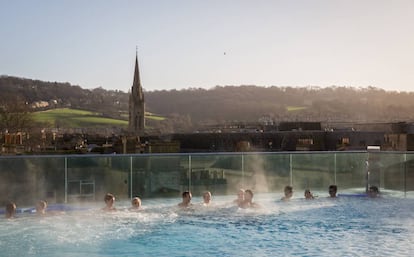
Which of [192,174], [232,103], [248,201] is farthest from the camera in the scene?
[232,103]

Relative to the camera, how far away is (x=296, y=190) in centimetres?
1207

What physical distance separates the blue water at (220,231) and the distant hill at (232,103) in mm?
54435

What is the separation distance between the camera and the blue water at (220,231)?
7.16 meters

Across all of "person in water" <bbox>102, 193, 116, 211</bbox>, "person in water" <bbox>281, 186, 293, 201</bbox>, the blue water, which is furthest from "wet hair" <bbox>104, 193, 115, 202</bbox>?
"person in water" <bbox>281, 186, 293, 201</bbox>

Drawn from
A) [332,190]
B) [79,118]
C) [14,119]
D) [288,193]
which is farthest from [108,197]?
[79,118]

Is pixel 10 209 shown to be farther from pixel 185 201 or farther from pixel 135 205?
pixel 185 201

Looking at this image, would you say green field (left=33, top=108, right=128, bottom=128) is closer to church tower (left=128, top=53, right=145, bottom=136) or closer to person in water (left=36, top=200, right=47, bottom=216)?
church tower (left=128, top=53, right=145, bottom=136)

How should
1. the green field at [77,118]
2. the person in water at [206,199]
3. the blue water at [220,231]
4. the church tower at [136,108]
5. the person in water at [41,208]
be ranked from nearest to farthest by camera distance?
1. the blue water at [220,231]
2. the person in water at [41,208]
3. the person in water at [206,199]
4. the green field at [77,118]
5. the church tower at [136,108]

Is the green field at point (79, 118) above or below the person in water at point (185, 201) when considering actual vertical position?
above

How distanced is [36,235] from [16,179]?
1.92 m

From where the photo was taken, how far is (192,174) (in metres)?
11.5

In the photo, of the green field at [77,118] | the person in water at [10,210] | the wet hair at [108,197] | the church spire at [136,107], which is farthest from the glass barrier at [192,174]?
the church spire at [136,107]

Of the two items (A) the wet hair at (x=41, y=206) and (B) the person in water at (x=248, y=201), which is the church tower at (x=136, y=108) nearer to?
(B) the person in water at (x=248, y=201)

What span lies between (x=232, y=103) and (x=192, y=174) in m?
65.0
